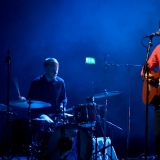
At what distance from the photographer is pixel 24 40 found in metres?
7.46

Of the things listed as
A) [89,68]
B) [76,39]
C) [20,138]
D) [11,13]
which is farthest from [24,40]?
[20,138]

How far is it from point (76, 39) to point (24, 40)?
1.28 meters

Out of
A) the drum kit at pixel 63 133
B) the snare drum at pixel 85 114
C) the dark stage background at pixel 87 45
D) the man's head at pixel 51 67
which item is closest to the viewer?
the drum kit at pixel 63 133

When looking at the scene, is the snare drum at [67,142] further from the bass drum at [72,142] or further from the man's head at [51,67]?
the man's head at [51,67]

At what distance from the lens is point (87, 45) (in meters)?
7.73

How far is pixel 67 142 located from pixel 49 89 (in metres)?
1.26

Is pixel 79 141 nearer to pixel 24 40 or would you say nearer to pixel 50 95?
pixel 50 95

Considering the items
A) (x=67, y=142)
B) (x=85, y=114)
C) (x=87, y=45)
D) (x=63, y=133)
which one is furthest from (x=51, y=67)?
(x=87, y=45)

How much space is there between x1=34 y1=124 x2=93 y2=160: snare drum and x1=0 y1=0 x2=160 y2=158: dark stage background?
73.3 inches

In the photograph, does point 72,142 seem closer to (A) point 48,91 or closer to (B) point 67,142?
(B) point 67,142

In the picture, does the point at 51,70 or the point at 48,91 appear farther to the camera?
the point at 48,91

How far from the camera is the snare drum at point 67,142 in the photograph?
5.72 metres

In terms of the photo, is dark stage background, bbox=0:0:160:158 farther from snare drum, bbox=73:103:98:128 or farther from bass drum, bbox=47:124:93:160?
bass drum, bbox=47:124:93:160

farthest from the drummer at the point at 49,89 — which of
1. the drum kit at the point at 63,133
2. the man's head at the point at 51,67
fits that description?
the drum kit at the point at 63,133
